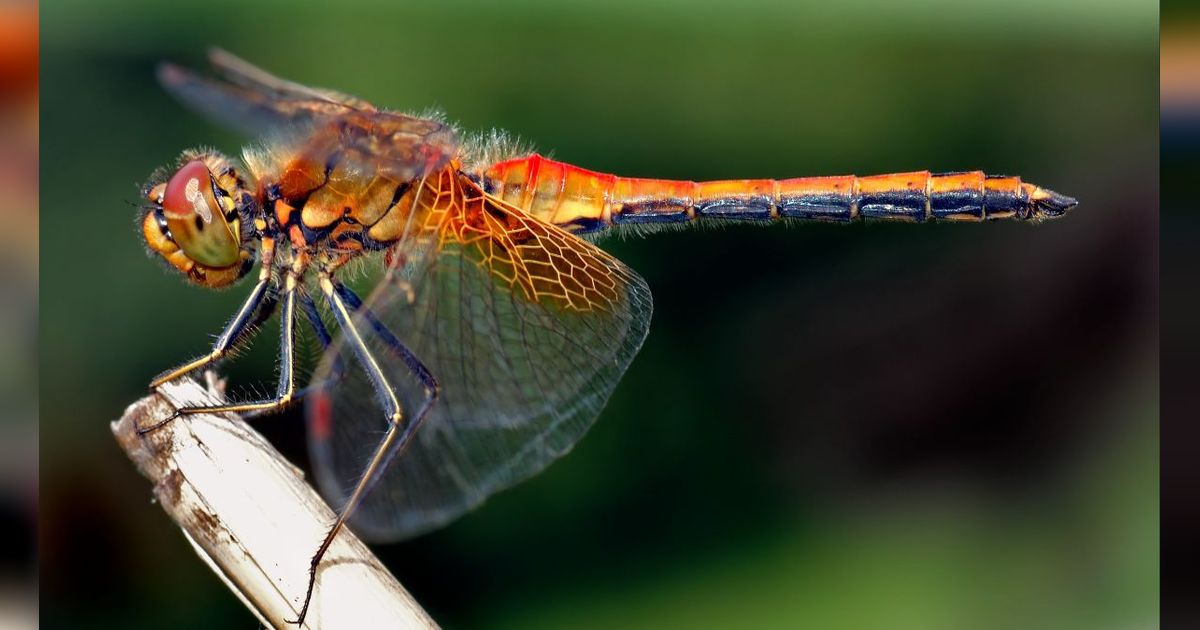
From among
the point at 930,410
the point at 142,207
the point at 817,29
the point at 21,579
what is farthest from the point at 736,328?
the point at 21,579

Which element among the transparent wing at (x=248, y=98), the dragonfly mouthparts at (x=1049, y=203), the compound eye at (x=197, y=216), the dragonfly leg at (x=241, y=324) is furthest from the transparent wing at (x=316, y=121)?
the dragonfly mouthparts at (x=1049, y=203)

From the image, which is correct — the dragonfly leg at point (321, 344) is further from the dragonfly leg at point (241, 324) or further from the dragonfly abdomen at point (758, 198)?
the dragonfly abdomen at point (758, 198)

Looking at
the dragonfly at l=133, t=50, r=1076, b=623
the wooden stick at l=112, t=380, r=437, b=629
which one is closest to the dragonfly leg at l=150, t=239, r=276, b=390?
the dragonfly at l=133, t=50, r=1076, b=623

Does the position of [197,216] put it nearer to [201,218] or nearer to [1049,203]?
[201,218]

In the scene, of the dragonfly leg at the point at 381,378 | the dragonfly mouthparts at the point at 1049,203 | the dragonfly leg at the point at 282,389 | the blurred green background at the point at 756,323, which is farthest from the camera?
the blurred green background at the point at 756,323

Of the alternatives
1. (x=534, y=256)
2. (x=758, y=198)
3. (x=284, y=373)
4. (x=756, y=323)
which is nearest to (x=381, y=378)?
(x=284, y=373)

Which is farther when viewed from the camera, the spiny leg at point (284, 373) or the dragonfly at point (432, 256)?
the dragonfly at point (432, 256)

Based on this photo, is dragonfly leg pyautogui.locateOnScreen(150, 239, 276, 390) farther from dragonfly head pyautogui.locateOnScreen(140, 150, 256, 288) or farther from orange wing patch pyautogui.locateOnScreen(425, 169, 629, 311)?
orange wing patch pyautogui.locateOnScreen(425, 169, 629, 311)
